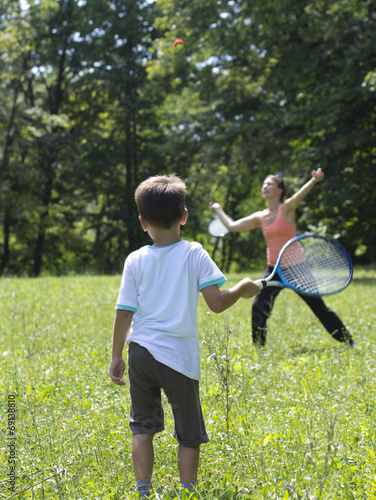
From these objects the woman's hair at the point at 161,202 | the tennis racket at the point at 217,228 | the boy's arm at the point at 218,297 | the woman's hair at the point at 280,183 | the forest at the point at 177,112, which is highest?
the forest at the point at 177,112

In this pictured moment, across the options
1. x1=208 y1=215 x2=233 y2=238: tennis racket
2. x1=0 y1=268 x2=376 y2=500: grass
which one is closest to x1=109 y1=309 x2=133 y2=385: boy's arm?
x1=0 y1=268 x2=376 y2=500: grass

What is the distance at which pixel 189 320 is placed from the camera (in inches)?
107

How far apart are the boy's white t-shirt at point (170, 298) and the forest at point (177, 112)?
35.4 ft

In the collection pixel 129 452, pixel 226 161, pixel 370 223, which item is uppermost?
pixel 226 161

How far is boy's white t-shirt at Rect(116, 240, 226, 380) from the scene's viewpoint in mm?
2689

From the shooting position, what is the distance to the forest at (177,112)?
53.3ft

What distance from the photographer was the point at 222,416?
3.80 metres

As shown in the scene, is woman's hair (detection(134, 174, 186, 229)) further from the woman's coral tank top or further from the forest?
the forest

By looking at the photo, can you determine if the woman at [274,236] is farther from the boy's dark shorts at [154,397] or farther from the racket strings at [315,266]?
the boy's dark shorts at [154,397]

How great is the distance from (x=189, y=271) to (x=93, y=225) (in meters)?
28.1

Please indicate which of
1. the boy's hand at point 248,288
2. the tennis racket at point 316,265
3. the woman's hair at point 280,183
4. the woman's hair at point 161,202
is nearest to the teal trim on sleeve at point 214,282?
the boy's hand at point 248,288

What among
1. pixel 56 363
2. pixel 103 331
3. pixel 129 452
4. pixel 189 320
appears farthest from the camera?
pixel 103 331

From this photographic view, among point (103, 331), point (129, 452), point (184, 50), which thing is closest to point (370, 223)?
point (184, 50)

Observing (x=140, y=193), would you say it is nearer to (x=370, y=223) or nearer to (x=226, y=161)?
(x=226, y=161)
